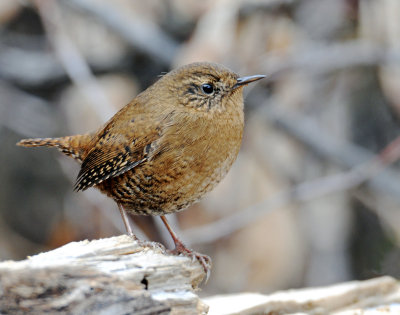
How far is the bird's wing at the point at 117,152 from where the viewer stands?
2.95 metres

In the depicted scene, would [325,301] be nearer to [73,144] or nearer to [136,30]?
[73,144]

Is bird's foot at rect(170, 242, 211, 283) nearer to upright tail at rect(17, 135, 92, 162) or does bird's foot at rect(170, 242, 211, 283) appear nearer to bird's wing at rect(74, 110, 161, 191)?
bird's wing at rect(74, 110, 161, 191)

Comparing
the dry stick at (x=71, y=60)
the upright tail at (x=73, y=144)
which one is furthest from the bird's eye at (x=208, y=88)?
the dry stick at (x=71, y=60)

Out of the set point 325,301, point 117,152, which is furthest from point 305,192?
point 117,152

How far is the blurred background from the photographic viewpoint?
203 inches

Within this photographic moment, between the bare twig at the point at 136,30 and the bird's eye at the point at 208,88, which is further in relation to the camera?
the bare twig at the point at 136,30

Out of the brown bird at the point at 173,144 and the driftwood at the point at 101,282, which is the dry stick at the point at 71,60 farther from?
the driftwood at the point at 101,282

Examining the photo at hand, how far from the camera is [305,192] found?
5.05 meters

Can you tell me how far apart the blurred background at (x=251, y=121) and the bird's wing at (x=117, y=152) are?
155 cm

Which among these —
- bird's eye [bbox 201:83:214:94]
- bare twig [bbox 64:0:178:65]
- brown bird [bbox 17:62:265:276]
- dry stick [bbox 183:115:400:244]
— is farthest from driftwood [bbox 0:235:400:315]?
bare twig [bbox 64:0:178:65]

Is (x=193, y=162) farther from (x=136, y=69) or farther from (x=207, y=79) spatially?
(x=136, y=69)

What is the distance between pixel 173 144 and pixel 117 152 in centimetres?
32

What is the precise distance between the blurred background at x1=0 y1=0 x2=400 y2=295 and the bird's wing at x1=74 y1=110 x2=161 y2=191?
155cm

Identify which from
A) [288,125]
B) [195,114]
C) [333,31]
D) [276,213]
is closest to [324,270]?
[276,213]
